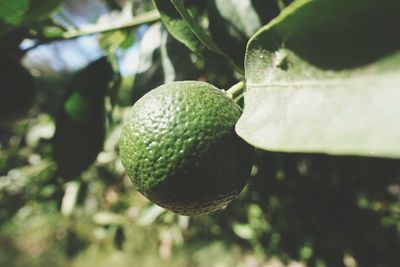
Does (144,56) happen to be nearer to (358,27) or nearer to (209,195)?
(209,195)

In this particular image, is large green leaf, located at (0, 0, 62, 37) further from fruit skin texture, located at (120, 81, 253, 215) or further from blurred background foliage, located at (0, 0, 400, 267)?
fruit skin texture, located at (120, 81, 253, 215)

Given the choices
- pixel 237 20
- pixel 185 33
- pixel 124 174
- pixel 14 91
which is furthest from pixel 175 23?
pixel 124 174

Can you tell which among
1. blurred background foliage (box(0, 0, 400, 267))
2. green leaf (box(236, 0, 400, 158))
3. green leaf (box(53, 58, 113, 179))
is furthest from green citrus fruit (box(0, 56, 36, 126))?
green leaf (box(236, 0, 400, 158))

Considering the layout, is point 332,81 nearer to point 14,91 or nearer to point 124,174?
point 14,91

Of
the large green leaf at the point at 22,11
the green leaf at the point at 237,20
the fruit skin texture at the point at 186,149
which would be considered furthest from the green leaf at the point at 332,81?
the large green leaf at the point at 22,11

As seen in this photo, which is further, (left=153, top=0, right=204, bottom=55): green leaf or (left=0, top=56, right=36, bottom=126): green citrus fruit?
(left=0, top=56, right=36, bottom=126): green citrus fruit

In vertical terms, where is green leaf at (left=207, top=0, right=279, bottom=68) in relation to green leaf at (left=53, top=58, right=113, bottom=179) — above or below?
above

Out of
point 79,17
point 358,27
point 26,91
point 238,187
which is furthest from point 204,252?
point 79,17
